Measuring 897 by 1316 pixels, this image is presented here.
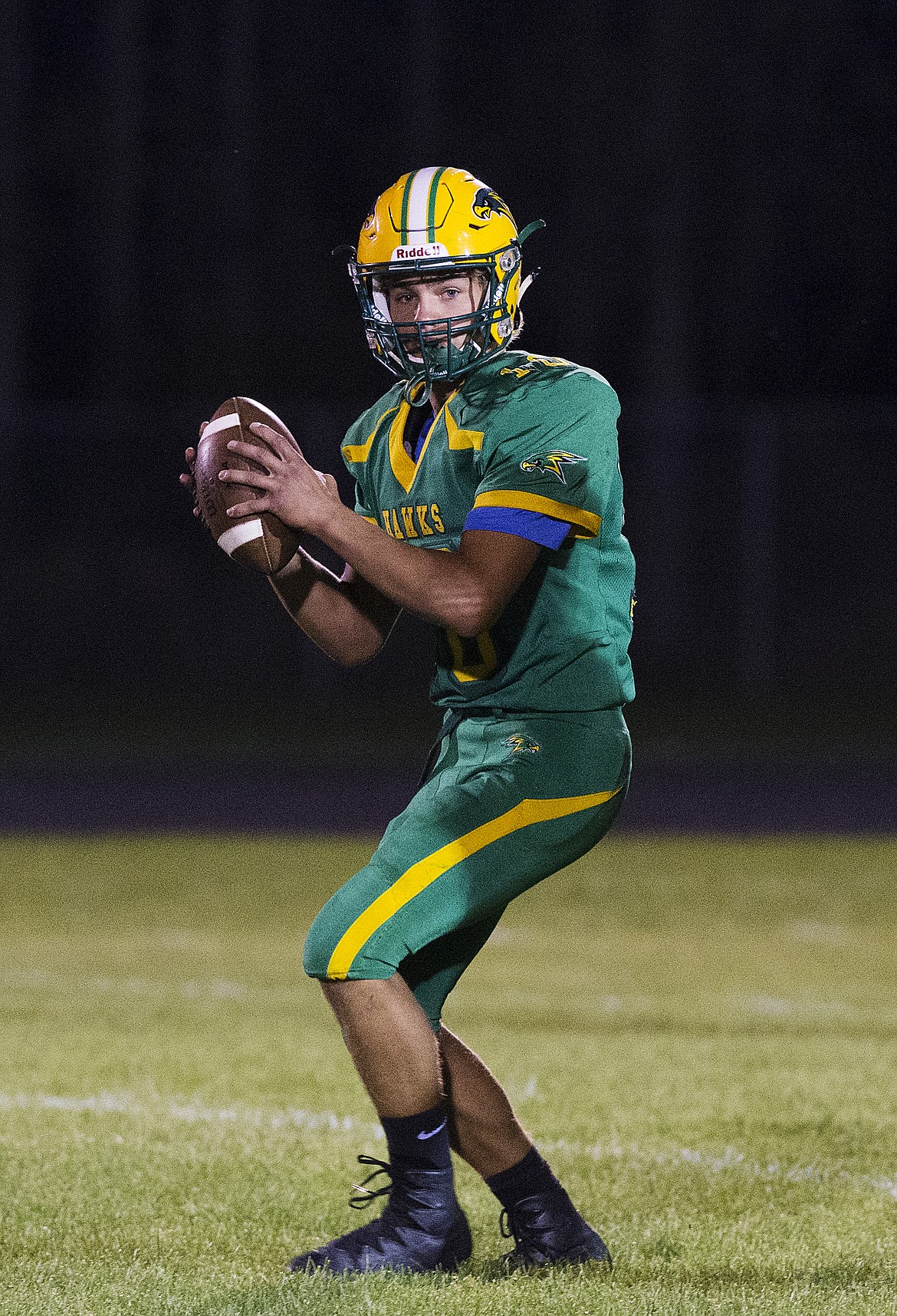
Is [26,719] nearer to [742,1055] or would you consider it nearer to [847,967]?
[847,967]

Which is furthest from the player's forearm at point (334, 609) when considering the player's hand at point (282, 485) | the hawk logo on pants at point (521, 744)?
the hawk logo on pants at point (521, 744)

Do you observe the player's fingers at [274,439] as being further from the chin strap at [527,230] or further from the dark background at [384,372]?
the dark background at [384,372]

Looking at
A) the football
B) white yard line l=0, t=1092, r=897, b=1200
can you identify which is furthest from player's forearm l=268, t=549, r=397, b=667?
white yard line l=0, t=1092, r=897, b=1200

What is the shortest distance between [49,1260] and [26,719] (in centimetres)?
1391

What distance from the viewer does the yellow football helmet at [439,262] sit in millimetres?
3971

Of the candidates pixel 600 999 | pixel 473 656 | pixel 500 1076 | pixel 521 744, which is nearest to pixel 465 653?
pixel 473 656

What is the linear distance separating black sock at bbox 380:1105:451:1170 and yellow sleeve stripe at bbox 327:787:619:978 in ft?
1.11

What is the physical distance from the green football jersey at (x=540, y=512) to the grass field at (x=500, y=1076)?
120cm

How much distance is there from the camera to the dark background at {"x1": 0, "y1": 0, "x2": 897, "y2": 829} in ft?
57.8

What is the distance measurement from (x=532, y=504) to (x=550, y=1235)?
4.97ft

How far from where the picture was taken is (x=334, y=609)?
14.0 ft

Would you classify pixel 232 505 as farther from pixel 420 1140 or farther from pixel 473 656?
pixel 420 1140

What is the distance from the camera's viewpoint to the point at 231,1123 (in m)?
5.48

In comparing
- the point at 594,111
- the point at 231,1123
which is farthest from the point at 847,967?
the point at 594,111
